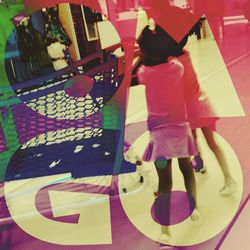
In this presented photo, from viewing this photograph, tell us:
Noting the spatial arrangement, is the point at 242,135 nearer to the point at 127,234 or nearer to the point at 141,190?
the point at 141,190

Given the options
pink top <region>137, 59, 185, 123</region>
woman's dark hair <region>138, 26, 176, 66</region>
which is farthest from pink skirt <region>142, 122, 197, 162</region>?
woman's dark hair <region>138, 26, 176, 66</region>

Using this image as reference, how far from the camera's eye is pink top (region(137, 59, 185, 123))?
29.5 inches

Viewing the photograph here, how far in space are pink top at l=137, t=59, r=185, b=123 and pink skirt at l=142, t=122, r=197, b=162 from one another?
23 mm

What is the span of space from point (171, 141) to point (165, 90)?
0.13 meters

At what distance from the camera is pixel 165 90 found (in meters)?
0.77

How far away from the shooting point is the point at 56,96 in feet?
2.51

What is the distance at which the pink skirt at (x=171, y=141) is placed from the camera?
0.80 m

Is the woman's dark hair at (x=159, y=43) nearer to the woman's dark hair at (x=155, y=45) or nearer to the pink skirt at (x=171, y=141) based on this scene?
the woman's dark hair at (x=155, y=45)

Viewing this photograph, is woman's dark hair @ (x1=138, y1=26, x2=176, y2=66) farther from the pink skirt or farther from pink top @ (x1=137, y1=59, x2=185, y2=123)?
the pink skirt

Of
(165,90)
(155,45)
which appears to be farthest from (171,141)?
(155,45)

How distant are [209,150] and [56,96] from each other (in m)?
0.44

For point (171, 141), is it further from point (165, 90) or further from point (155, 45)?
point (155, 45)

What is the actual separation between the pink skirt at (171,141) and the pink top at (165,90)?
0.08 ft

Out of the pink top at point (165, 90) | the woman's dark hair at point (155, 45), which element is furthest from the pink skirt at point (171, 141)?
the woman's dark hair at point (155, 45)
